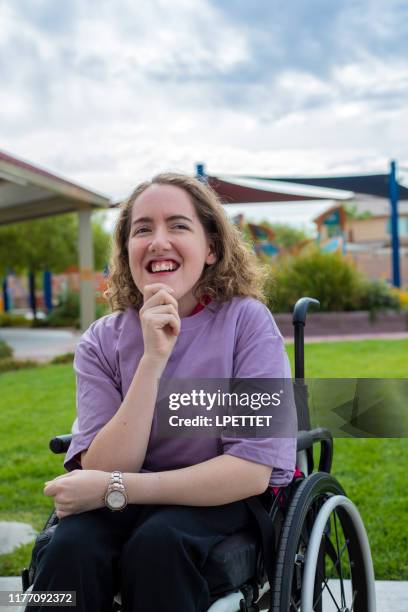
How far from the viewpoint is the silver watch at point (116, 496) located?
139 cm

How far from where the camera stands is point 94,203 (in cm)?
1259

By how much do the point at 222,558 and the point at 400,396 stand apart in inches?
20.2

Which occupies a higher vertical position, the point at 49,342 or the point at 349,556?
the point at 349,556

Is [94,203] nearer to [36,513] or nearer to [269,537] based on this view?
[36,513]

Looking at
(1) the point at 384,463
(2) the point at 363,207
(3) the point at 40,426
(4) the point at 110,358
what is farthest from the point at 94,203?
(2) the point at 363,207

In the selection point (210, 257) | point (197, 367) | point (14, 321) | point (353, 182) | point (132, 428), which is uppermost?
point (353, 182)

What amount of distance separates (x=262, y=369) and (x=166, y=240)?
1.10 ft

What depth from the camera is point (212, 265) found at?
1.72 m

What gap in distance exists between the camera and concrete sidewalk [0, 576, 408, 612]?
2225 mm

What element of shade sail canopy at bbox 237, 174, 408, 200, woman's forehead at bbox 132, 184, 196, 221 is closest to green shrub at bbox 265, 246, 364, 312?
shade sail canopy at bbox 237, 174, 408, 200

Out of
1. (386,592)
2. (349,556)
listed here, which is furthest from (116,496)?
(386,592)

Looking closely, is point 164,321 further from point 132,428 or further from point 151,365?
point 132,428

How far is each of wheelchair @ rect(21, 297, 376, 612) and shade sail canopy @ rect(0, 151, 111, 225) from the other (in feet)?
27.5

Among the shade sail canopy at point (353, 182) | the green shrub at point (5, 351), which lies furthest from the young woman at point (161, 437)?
the shade sail canopy at point (353, 182)
